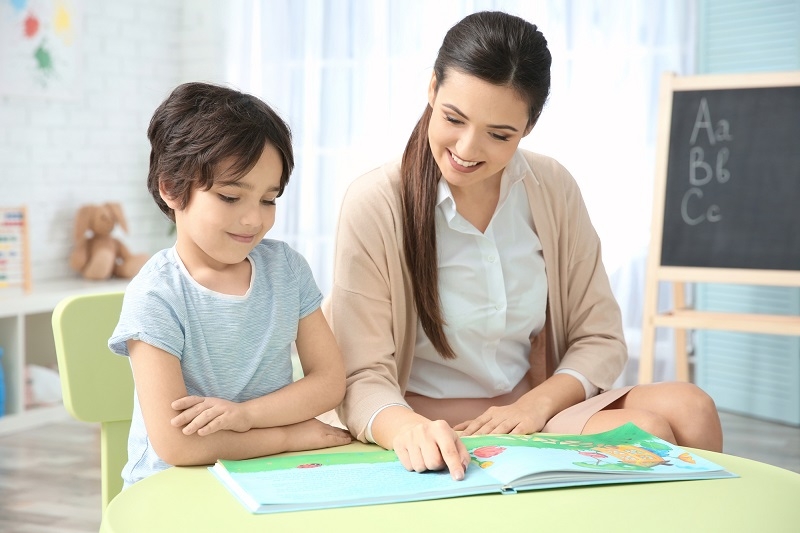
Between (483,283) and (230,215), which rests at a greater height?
(230,215)

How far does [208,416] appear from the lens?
3.82ft

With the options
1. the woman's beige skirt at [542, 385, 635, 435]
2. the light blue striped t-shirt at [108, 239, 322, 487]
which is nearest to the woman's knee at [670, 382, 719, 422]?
the woman's beige skirt at [542, 385, 635, 435]

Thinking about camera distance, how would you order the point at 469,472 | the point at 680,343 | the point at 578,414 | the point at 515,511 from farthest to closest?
the point at 680,343 → the point at 578,414 → the point at 469,472 → the point at 515,511

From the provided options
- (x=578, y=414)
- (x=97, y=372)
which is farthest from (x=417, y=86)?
(x=97, y=372)

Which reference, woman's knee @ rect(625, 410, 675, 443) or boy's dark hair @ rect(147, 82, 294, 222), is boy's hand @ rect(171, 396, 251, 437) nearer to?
boy's dark hair @ rect(147, 82, 294, 222)

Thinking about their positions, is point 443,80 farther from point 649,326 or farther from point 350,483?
point 649,326

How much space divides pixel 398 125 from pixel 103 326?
3217 mm

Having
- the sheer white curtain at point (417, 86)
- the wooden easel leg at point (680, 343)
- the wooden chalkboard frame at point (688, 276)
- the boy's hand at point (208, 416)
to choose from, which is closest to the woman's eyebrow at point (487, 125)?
the boy's hand at point (208, 416)

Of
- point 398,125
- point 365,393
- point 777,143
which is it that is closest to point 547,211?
point 365,393

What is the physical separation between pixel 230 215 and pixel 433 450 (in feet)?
1.37

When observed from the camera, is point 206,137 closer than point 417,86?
Yes

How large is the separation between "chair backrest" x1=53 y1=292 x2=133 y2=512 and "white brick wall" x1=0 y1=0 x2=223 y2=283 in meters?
3.07

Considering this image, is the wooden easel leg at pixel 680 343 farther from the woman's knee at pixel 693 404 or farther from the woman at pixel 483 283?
the woman's knee at pixel 693 404

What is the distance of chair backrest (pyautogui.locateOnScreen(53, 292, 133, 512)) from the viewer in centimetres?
134
